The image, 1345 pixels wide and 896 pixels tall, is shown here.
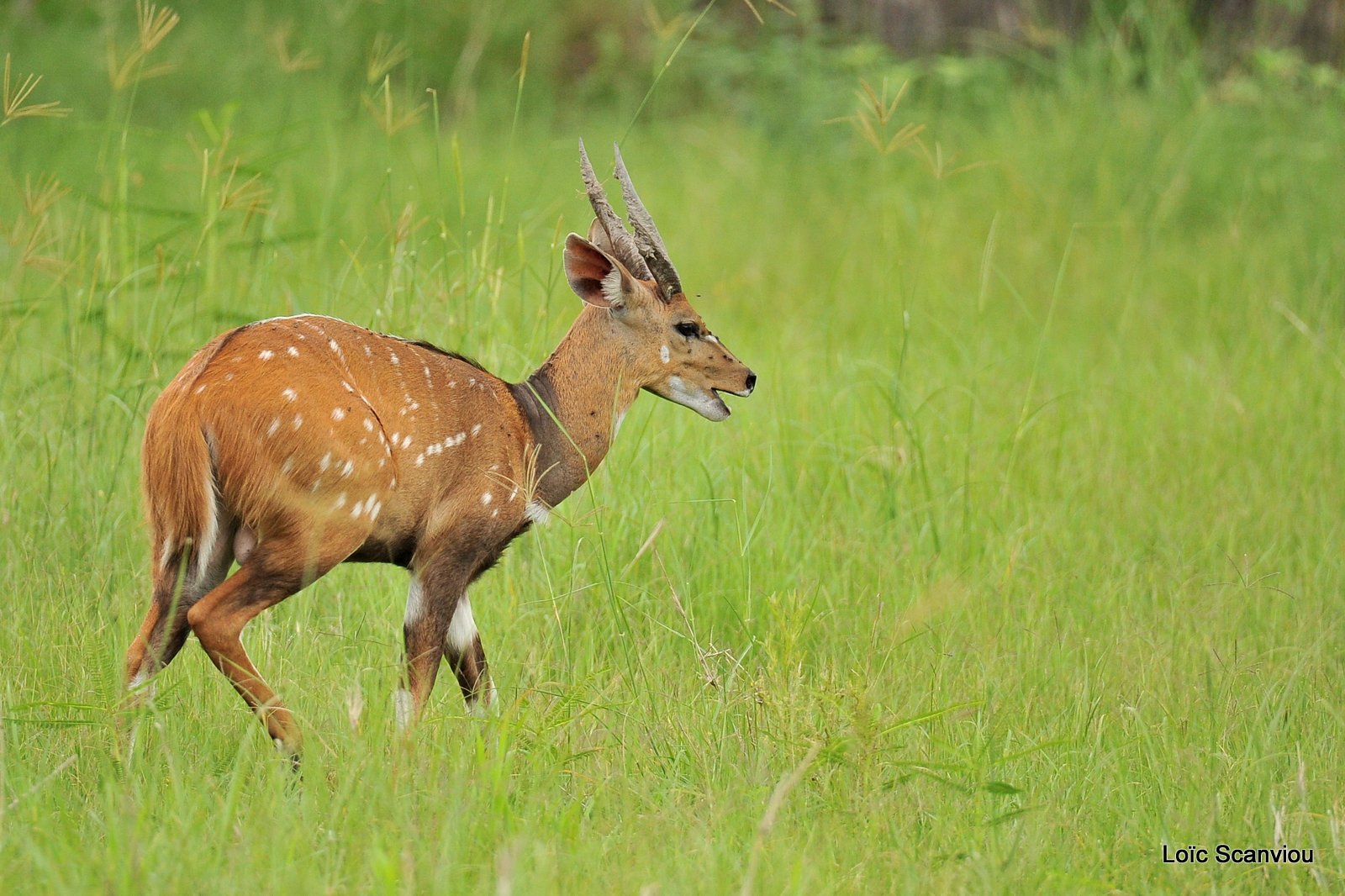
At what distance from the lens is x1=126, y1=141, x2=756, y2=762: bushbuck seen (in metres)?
3.65

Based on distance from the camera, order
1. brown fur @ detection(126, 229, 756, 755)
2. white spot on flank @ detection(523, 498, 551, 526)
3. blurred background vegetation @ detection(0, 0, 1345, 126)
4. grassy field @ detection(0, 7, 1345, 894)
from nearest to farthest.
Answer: grassy field @ detection(0, 7, 1345, 894)
brown fur @ detection(126, 229, 756, 755)
white spot on flank @ detection(523, 498, 551, 526)
blurred background vegetation @ detection(0, 0, 1345, 126)

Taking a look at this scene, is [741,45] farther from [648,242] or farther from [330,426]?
[330,426]

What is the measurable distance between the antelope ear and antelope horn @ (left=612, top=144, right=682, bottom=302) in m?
0.11

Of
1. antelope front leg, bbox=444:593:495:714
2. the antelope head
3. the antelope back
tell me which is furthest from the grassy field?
the antelope back

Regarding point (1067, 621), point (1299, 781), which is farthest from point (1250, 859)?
point (1067, 621)

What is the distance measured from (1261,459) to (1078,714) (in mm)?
2604

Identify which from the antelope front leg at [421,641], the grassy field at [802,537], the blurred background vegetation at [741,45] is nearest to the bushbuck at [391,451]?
the antelope front leg at [421,641]

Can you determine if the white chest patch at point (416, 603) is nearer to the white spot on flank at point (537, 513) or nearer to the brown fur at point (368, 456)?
the brown fur at point (368, 456)

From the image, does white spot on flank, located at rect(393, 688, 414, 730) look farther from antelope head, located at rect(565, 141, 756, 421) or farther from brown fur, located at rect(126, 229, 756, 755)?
antelope head, located at rect(565, 141, 756, 421)

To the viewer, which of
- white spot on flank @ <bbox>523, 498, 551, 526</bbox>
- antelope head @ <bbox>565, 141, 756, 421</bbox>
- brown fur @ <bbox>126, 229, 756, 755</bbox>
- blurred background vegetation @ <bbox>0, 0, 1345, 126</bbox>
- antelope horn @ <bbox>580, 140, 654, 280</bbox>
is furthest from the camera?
blurred background vegetation @ <bbox>0, 0, 1345, 126</bbox>

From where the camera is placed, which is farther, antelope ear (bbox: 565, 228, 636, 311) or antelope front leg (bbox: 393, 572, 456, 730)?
antelope ear (bbox: 565, 228, 636, 311)

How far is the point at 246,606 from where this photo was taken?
11.9ft

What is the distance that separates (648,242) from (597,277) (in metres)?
0.20

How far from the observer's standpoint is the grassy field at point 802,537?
3.45 metres
